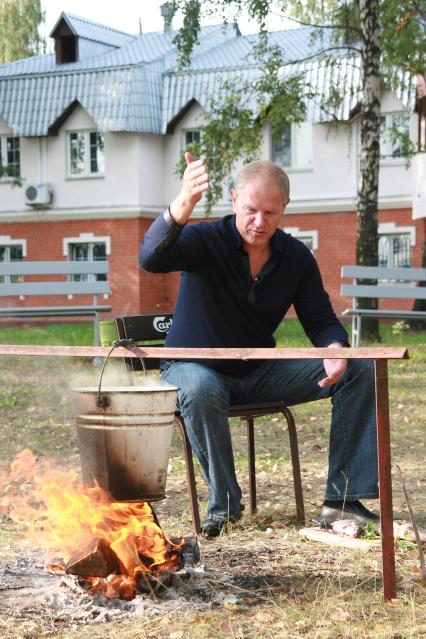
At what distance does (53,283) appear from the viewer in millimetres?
11984

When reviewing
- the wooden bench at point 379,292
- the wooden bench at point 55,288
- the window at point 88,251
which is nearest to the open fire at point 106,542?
the wooden bench at point 55,288

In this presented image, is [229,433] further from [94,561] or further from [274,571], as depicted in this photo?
[94,561]

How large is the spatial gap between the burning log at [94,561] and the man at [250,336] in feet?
2.87

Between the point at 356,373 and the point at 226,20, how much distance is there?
12673mm

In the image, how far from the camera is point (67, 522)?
329 centimetres

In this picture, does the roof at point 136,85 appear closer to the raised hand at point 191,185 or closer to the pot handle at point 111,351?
the raised hand at point 191,185

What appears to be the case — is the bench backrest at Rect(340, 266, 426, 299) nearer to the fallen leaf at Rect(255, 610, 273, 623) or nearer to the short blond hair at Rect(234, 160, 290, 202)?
the short blond hair at Rect(234, 160, 290, 202)

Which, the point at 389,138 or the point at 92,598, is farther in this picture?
the point at 389,138

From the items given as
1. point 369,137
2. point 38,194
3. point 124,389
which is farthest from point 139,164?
point 124,389

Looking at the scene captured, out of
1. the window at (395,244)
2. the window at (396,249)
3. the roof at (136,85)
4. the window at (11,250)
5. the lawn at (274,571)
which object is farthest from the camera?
the window at (11,250)

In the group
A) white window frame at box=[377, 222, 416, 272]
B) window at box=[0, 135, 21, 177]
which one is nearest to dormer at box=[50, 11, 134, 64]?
window at box=[0, 135, 21, 177]

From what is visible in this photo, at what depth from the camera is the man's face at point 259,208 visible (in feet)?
12.8

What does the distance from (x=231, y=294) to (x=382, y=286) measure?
8.20m

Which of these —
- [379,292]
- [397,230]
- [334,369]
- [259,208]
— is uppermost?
[259,208]
